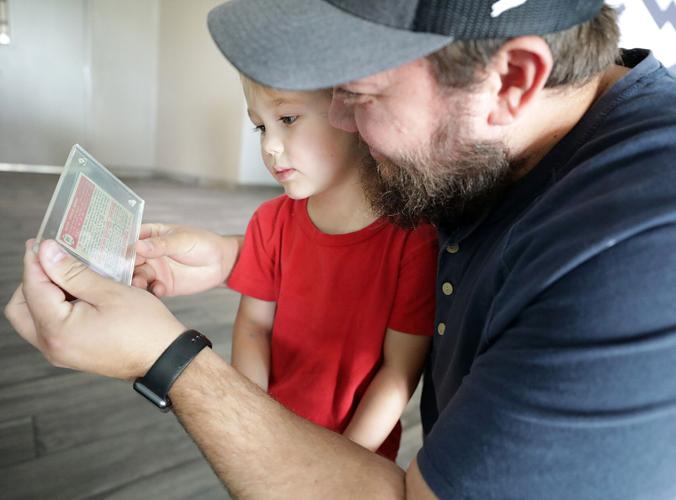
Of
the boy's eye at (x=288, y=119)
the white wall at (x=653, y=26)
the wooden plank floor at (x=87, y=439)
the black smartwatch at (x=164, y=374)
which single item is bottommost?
the wooden plank floor at (x=87, y=439)

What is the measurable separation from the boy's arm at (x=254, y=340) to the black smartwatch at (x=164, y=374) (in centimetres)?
35

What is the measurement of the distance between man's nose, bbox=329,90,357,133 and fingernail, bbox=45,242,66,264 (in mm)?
415

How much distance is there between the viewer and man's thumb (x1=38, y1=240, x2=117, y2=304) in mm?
592

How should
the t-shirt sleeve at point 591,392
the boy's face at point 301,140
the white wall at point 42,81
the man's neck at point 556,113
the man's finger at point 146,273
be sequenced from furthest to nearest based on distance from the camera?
the white wall at point 42,81
the man's finger at point 146,273
the boy's face at point 301,140
the man's neck at point 556,113
the t-shirt sleeve at point 591,392

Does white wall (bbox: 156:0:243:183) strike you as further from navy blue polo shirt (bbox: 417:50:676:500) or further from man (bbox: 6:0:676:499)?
navy blue polo shirt (bbox: 417:50:676:500)

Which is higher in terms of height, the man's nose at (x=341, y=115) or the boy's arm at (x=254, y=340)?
the man's nose at (x=341, y=115)

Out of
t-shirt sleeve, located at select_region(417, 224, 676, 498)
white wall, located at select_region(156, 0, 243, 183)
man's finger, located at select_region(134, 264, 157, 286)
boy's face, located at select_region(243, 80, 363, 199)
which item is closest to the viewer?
t-shirt sleeve, located at select_region(417, 224, 676, 498)

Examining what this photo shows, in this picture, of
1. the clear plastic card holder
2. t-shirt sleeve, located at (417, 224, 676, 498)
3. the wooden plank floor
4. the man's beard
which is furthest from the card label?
the wooden plank floor

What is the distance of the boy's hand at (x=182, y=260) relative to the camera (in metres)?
0.91

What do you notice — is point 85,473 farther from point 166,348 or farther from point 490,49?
point 490,49

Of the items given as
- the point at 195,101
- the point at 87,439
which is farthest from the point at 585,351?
the point at 195,101

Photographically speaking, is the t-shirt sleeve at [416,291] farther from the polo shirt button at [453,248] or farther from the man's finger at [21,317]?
the man's finger at [21,317]

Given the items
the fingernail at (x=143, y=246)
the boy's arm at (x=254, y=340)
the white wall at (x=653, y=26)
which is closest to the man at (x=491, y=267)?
the fingernail at (x=143, y=246)

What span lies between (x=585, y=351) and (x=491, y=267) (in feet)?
0.61
